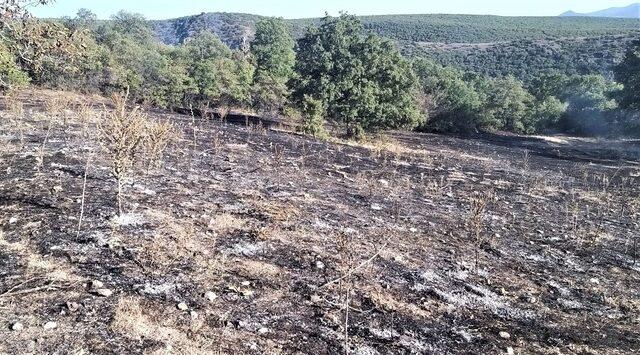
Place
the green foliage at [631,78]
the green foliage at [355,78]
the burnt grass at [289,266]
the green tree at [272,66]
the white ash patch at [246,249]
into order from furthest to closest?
1. the green tree at [272,66]
2. the green foliage at [631,78]
3. the green foliage at [355,78]
4. the white ash patch at [246,249]
5. the burnt grass at [289,266]

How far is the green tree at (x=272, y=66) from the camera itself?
112 feet

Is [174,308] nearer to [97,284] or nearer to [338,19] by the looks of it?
[97,284]

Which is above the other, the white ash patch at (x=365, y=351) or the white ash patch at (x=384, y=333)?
the white ash patch at (x=365, y=351)

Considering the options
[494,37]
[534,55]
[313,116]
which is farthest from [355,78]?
[494,37]

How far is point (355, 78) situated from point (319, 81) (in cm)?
157

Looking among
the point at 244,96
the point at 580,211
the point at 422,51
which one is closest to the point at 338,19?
the point at 244,96

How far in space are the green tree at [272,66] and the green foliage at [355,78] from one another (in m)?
2.93

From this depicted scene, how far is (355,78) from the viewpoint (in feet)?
72.0

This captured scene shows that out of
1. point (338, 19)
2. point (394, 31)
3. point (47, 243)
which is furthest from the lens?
point (394, 31)

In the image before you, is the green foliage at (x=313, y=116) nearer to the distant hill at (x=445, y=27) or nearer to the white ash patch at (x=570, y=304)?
the white ash patch at (x=570, y=304)

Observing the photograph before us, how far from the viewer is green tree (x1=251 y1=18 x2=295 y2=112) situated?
34031 mm

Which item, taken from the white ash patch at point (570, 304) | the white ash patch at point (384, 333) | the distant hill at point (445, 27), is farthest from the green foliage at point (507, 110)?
the distant hill at point (445, 27)

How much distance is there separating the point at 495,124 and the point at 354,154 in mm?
28250

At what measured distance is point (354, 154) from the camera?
658 inches
